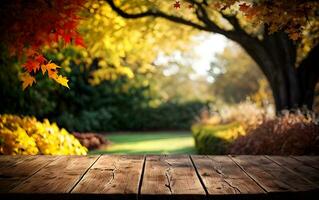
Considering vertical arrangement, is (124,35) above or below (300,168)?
above

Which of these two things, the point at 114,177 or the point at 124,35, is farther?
the point at 124,35

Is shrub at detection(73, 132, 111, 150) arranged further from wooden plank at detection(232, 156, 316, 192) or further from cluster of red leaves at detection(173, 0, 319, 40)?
wooden plank at detection(232, 156, 316, 192)

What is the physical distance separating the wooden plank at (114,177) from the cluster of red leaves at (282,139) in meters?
3.60

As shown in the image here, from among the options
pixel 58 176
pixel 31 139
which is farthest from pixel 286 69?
pixel 58 176

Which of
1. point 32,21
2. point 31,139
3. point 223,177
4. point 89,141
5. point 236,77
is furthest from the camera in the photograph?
point 236,77

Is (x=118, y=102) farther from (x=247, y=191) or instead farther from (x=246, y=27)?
(x=247, y=191)

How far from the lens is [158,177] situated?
109 inches

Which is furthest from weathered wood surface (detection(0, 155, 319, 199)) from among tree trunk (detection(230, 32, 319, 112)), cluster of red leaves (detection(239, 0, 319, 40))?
tree trunk (detection(230, 32, 319, 112))

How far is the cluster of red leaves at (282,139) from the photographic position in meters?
6.32

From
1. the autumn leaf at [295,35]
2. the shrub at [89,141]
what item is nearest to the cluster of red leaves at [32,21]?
the autumn leaf at [295,35]

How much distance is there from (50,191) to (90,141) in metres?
11.3

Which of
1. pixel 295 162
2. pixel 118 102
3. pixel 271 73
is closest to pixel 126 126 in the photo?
pixel 118 102

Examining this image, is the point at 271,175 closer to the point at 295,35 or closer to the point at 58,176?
the point at 58,176

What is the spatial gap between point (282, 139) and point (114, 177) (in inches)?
186
